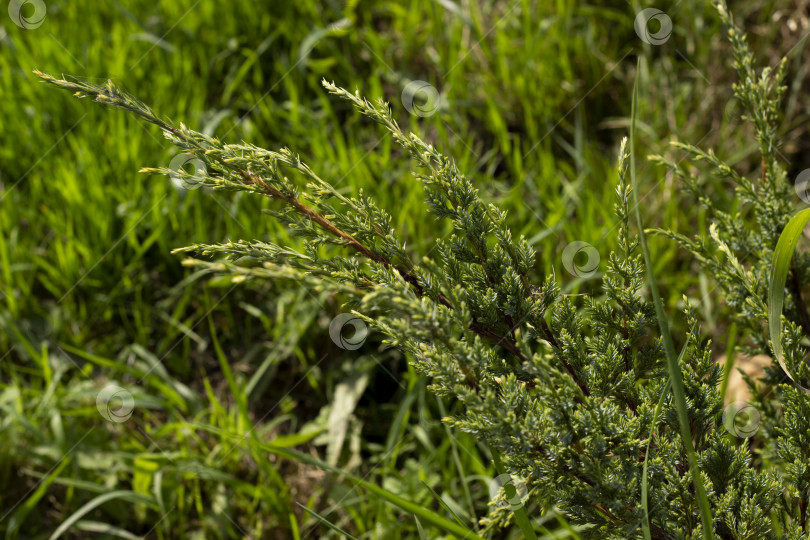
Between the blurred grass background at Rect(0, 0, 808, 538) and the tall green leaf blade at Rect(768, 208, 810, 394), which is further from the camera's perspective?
the blurred grass background at Rect(0, 0, 808, 538)

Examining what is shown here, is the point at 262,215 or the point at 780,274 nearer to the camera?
the point at 780,274

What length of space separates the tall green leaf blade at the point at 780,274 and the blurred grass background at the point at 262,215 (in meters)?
0.62

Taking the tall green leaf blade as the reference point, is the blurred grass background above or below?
below

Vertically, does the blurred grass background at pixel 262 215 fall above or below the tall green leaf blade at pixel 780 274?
below

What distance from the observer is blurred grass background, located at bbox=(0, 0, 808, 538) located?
1870 mm

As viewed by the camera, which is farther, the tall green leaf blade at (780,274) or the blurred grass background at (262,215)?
the blurred grass background at (262,215)

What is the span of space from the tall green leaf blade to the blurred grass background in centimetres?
62

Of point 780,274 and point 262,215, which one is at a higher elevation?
point 780,274

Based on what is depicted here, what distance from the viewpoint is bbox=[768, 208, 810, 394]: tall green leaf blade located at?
1024 mm

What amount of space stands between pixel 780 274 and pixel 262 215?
1.59 metres

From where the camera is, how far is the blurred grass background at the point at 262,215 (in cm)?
187

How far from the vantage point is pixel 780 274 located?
105 centimetres

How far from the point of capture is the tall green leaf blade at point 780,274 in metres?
1.02

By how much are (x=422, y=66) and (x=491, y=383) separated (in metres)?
2.05
